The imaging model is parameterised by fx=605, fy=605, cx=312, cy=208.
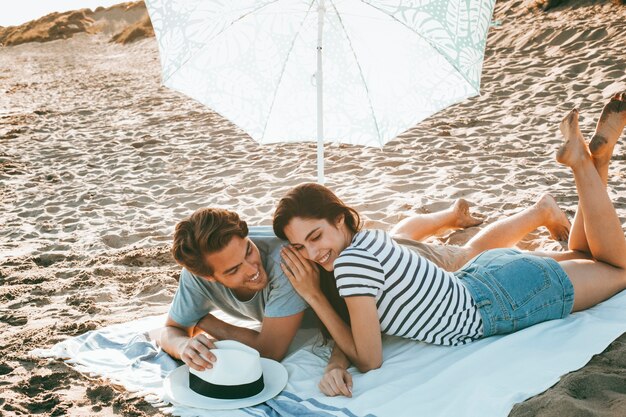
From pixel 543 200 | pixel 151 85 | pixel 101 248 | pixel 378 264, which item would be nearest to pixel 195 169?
pixel 101 248

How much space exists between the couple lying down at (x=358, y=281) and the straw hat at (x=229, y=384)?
74mm

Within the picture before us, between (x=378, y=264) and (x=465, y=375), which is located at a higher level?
(x=378, y=264)

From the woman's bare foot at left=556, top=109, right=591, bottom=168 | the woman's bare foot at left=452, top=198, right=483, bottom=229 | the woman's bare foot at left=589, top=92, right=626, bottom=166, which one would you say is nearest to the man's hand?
the woman's bare foot at left=556, top=109, right=591, bottom=168

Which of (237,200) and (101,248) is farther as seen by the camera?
(237,200)

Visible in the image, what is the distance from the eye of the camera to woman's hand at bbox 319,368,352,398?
2680mm

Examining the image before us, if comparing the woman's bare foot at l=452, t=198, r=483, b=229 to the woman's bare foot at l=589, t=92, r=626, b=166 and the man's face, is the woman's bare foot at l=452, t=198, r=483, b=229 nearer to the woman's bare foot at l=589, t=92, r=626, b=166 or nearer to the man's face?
the woman's bare foot at l=589, t=92, r=626, b=166

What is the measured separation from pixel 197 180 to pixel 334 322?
440 cm

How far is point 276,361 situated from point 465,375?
935 millimetres

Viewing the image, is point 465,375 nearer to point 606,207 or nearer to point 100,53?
point 606,207

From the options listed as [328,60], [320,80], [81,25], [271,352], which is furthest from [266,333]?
[81,25]

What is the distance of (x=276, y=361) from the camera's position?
3020 millimetres

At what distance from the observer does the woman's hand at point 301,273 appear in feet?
9.08

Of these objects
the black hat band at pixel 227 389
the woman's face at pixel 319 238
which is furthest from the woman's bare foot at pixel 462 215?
the black hat band at pixel 227 389

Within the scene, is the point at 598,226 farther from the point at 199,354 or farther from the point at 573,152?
the point at 199,354
